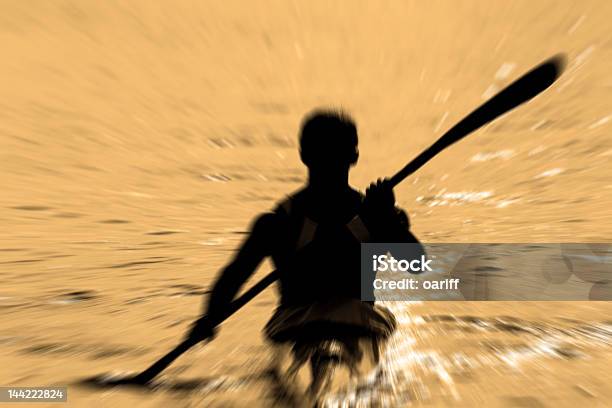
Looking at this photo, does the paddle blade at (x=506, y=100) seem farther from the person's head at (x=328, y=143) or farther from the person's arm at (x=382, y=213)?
the person's head at (x=328, y=143)

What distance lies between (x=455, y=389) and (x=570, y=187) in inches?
246

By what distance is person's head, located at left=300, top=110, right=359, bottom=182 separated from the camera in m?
1.74

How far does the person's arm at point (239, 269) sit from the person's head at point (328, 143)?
272 millimetres

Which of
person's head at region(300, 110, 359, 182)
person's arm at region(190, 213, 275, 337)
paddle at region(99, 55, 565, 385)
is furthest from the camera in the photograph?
paddle at region(99, 55, 565, 385)

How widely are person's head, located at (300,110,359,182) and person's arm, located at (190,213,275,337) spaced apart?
0.89 ft

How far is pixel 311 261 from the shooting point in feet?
5.93

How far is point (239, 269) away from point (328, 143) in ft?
1.91

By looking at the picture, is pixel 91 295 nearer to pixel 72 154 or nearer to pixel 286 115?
pixel 72 154

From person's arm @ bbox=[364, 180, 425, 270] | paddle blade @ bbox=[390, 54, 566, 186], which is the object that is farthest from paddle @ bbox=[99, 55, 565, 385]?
person's arm @ bbox=[364, 180, 425, 270]

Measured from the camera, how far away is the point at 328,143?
1739 millimetres

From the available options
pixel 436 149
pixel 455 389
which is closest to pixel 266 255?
pixel 436 149

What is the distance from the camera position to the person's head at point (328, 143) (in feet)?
5.72

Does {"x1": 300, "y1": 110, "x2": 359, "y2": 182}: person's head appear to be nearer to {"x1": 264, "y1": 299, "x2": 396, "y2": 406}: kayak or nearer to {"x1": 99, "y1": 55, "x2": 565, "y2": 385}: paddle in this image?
{"x1": 99, "y1": 55, "x2": 565, "y2": 385}: paddle

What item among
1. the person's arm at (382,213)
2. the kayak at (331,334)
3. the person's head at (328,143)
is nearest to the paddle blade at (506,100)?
the person's arm at (382,213)
